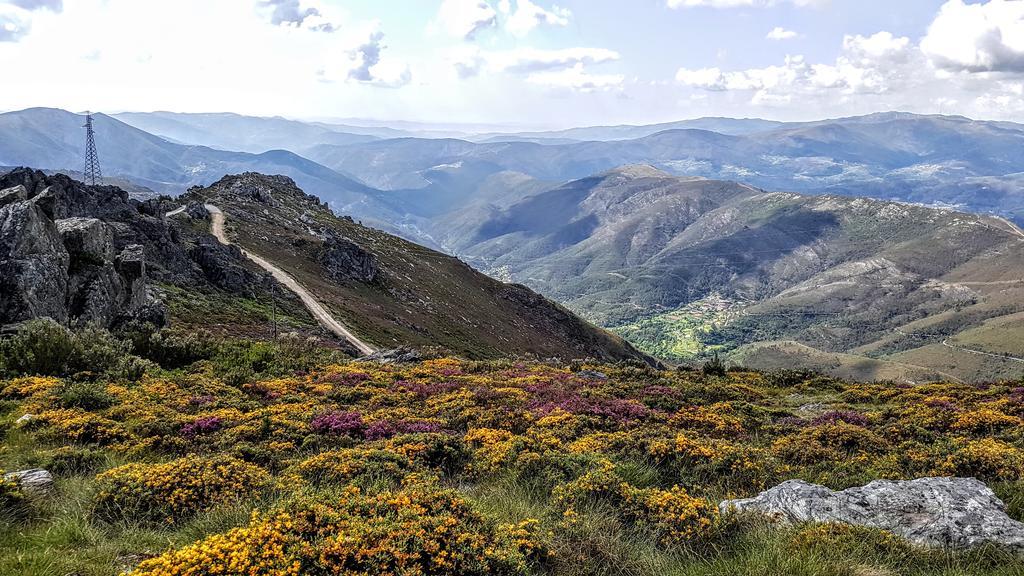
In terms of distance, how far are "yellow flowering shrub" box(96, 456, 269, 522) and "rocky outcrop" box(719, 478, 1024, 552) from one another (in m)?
9.29

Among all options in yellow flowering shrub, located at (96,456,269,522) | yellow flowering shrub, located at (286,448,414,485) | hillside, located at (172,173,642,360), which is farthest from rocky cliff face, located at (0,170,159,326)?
hillside, located at (172,173,642,360)

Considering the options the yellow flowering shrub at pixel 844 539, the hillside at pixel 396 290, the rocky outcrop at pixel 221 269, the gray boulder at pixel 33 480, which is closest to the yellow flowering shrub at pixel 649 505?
the yellow flowering shrub at pixel 844 539

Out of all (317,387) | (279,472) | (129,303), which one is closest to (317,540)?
(279,472)

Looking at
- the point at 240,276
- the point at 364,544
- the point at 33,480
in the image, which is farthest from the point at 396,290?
the point at 364,544

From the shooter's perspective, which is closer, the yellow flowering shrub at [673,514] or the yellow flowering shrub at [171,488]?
the yellow flowering shrub at [673,514]

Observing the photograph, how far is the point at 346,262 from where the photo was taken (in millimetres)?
92188

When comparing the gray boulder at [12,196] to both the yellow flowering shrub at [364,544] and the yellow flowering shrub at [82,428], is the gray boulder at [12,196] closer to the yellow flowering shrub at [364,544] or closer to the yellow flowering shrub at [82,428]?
the yellow flowering shrub at [82,428]

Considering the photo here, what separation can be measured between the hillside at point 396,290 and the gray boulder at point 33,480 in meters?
49.6

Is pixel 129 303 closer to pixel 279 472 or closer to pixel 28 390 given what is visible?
pixel 28 390

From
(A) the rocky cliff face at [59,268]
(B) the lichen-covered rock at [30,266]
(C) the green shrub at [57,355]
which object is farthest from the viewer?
(A) the rocky cliff face at [59,268]

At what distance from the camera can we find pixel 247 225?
95188mm

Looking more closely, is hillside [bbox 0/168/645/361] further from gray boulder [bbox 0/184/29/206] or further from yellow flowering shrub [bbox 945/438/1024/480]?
yellow flowering shrub [bbox 945/438/1024/480]

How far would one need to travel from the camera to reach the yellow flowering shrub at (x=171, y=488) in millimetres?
8672

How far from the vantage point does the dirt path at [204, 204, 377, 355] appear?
55906mm
